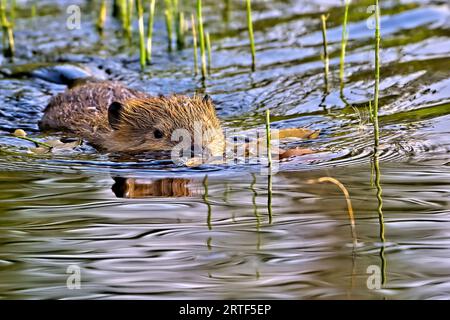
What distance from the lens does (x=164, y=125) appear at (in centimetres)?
576

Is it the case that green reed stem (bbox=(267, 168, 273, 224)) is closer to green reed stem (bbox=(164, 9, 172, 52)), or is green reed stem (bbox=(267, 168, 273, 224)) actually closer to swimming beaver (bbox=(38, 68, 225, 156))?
swimming beaver (bbox=(38, 68, 225, 156))

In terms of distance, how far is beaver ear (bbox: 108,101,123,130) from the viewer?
6031 millimetres

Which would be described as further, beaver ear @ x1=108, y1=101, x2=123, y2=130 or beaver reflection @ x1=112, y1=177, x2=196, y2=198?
beaver ear @ x1=108, y1=101, x2=123, y2=130

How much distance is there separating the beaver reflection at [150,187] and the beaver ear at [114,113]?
1.02 meters

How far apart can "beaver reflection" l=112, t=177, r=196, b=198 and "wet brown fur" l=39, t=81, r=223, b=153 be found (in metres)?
0.49

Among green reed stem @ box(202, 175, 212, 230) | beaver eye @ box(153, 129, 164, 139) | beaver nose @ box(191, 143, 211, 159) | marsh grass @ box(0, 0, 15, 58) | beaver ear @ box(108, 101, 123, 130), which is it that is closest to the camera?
green reed stem @ box(202, 175, 212, 230)

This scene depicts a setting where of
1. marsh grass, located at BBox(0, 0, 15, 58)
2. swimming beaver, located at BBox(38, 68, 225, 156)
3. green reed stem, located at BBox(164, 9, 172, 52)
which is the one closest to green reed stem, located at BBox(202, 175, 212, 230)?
swimming beaver, located at BBox(38, 68, 225, 156)

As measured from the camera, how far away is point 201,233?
4062 mm

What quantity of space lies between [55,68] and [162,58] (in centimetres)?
113

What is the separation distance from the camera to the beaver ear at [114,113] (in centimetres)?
603

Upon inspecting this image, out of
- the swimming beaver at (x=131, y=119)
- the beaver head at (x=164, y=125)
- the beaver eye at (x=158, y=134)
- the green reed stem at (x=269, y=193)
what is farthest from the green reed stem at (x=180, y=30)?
the green reed stem at (x=269, y=193)

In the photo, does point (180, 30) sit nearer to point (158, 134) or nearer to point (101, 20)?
point (101, 20)

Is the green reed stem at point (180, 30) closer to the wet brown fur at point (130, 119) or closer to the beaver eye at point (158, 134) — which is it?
the wet brown fur at point (130, 119)

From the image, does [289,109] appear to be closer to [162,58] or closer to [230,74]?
[230,74]
